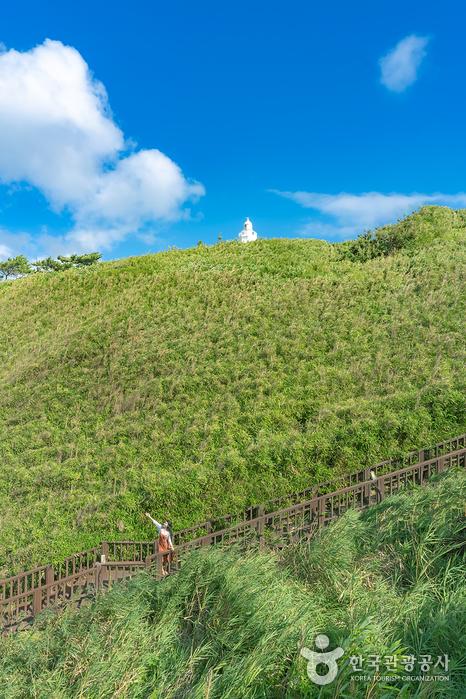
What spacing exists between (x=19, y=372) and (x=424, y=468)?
53.0 feet

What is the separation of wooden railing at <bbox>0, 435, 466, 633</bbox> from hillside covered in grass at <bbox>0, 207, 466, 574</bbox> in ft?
1.36

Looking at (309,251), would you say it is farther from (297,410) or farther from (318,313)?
(297,410)

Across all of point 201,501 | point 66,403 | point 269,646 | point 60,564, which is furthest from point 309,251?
point 269,646

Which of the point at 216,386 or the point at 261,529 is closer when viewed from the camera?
the point at 261,529

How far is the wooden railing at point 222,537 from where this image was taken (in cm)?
818

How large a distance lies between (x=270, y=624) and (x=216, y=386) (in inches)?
401

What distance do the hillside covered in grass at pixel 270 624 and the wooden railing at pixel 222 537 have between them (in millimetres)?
1677

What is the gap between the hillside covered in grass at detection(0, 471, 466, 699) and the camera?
4.17 meters

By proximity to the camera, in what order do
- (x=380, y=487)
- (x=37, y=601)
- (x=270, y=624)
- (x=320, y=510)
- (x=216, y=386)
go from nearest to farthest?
(x=270, y=624), (x=37, y=601), (x=320, y=510), (x=380, y=487), (x=216, y=386)

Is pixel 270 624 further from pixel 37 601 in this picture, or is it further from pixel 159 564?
pixel 37 601

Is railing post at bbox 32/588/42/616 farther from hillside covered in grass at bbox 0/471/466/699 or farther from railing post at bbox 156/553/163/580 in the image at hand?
railing post at bbox 156/553/163/580

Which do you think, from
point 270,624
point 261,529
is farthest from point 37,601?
point 270,624

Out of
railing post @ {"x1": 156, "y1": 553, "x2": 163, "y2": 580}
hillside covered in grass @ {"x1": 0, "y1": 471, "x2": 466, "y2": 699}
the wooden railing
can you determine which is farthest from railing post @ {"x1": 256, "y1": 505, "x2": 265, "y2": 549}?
railing post @ {"x1": 156, "y1": 553, "x2": 163, "y2": 580}

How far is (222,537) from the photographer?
8.73 metres
